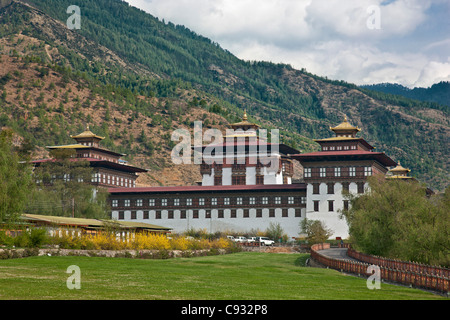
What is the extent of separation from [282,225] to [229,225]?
792 centimetres

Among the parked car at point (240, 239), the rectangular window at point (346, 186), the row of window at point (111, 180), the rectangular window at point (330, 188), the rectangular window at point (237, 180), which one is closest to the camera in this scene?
the parked car at point (240, 239)

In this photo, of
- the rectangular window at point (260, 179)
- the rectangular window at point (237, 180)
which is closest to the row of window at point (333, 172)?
the rectangular window at point (260, 179)

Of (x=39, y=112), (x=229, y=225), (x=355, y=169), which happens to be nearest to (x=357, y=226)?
(x=355, y=169)

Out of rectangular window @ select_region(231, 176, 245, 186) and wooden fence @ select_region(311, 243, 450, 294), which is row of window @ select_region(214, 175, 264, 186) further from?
wooden fence @ select_region(311, 243, 450, 294)

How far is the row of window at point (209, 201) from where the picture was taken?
320 feet

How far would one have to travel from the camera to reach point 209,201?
102 m

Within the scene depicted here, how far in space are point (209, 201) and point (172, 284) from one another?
70.8 metres

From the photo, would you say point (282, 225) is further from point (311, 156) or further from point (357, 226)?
point (357, 226)

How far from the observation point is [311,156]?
94.4 m

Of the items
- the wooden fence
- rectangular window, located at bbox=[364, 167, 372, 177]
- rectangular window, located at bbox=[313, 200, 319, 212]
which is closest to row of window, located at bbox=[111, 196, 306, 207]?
rectangular window, located at bbox=[313, 200, 319, 212]

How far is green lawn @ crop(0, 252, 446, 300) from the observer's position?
25766 mm

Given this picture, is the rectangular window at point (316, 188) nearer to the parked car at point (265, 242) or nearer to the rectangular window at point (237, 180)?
the parked car at point (265, 242)

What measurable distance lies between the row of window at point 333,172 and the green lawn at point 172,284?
53.3 metres
